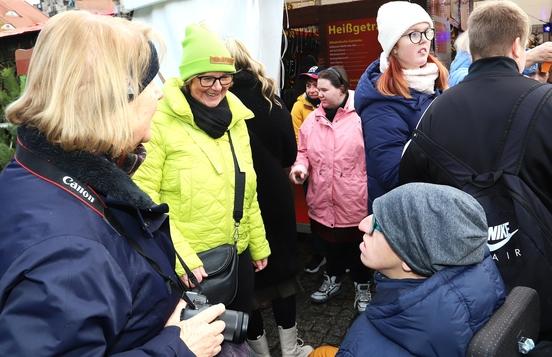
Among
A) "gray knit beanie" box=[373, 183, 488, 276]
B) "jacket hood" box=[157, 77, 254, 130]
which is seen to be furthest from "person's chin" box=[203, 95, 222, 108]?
"gray knit beanie" box=[373, 183, 488, 276]

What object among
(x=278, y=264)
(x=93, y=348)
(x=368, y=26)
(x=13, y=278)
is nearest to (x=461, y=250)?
(x=93, y=348)

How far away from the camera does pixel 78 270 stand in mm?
968

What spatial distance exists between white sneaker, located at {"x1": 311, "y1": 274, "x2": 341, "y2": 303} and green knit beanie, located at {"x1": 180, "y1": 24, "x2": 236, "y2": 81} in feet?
7.66

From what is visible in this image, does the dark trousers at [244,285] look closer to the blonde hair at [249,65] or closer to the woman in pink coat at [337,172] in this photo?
the blonde hair at [249,65]

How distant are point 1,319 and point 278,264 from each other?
215 centimetres

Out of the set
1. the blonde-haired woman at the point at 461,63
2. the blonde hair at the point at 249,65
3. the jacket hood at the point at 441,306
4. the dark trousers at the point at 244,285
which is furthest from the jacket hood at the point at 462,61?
the jacket hood at the point at 441,306

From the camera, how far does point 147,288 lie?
116 centimetres

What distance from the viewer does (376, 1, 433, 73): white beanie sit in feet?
8.24

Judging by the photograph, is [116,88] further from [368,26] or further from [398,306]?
[368,26]

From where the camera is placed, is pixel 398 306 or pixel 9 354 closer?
pixel 9 354

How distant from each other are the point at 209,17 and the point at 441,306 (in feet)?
8.42

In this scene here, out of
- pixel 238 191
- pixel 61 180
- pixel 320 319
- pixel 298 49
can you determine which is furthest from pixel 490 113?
pixel 298 49

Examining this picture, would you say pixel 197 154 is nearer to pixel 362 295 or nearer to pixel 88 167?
pixel 88 167

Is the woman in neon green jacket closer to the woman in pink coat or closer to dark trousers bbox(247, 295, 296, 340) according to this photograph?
dark trousers bbox(247, 295, 296, 340)
